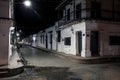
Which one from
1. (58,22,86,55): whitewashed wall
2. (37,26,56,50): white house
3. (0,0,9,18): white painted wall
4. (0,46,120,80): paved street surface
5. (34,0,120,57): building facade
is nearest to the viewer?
(0,46,120,80): paved street surface

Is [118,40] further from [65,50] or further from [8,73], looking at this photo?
[8,73]

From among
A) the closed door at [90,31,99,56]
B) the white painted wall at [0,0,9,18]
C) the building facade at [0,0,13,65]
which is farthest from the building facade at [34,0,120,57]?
the building facade at [0,0,13,65]

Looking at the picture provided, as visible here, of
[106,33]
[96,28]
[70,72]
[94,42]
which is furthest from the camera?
[106,33]

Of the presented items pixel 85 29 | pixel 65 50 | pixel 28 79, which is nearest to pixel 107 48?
pixel 85 29

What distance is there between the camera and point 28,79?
930cm

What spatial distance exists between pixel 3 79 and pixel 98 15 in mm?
12012

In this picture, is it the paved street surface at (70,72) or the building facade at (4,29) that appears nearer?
the paved street surface at (70,72)

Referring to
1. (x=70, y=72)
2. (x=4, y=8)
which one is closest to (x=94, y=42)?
(x=70, y=72)

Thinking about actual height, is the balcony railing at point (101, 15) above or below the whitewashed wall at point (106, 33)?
above

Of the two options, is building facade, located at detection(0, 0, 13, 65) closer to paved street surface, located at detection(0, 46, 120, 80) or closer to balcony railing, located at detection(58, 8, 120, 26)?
paved street surface, located at detection(0, 46, 120, 80)

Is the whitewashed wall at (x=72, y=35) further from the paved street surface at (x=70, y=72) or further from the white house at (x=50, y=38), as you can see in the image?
the white house at (x=50, y=38)

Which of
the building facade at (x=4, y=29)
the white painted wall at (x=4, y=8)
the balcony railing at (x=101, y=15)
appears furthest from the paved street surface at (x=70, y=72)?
the balcony railing at (x=101, y=15)

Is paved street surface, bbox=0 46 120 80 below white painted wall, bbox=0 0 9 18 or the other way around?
below

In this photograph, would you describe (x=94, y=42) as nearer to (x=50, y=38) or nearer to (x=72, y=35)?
(x=72, y=35)
